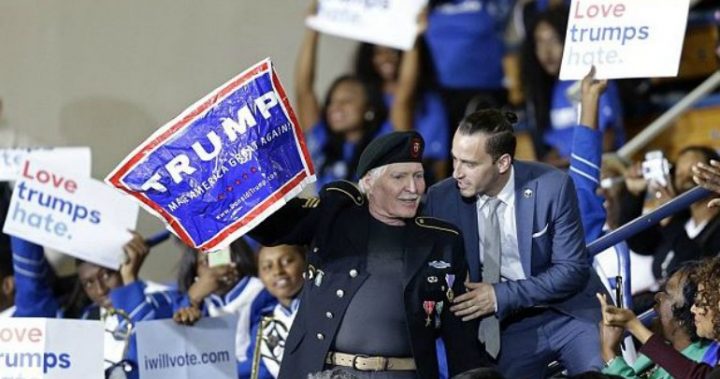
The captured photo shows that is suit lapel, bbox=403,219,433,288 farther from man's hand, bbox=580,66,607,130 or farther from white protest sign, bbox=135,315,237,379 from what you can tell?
white protest sign, bbox=135,315,237,379

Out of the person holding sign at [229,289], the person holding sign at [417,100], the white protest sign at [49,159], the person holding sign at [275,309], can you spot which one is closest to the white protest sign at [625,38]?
the person holding sign at [275,309]

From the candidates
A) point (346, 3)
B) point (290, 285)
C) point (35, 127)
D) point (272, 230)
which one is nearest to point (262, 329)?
point (290, 285)

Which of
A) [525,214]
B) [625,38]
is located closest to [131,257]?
[525,214]

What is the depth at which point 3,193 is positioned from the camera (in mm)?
8820

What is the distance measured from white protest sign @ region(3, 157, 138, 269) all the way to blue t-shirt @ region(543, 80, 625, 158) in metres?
2.75

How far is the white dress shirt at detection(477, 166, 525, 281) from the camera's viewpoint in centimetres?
602

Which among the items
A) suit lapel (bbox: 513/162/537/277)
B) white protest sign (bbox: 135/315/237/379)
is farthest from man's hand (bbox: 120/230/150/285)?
suit lapel (bbox: 513/162/537/277)

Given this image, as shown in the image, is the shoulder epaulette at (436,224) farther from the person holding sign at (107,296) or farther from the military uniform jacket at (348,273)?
the person holding sign at (107,296)

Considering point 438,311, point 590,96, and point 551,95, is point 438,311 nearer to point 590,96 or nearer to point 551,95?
point 590,96

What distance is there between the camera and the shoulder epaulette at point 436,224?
5.78m

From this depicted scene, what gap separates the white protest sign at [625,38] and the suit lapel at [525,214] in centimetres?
75

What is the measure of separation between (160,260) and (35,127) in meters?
1.07

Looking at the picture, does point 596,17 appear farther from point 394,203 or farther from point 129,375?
point 129,375

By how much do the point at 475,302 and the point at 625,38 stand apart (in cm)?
133
